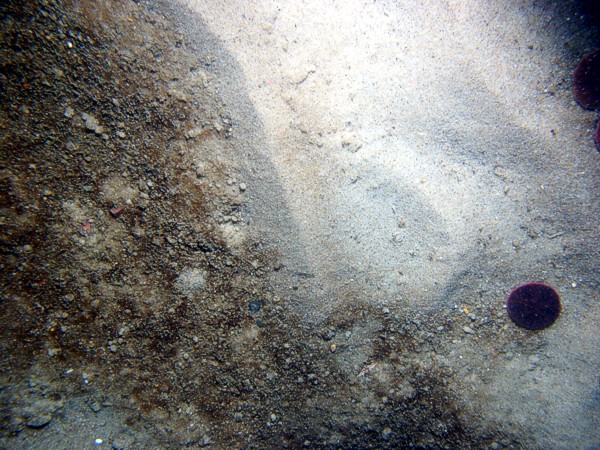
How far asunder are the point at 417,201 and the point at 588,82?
5.73 ft

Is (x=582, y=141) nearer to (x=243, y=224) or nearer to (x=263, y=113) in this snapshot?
(x=263, y=113)

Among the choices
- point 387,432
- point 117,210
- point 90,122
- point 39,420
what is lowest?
point 39,420

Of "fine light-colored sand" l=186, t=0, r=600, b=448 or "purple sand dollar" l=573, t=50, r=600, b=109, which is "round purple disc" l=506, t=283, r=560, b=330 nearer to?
"fine light-colored sand" l=186, t=0, r=600, b=448

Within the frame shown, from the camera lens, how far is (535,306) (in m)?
2.32

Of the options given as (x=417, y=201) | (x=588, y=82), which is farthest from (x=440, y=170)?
(x=588, y=82)

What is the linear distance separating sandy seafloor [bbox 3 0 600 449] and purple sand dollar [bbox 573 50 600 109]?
6 cm

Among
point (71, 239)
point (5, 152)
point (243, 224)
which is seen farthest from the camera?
point (243, 224)

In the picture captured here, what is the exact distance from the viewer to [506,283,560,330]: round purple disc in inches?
91.4

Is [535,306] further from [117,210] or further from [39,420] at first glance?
[39,420]

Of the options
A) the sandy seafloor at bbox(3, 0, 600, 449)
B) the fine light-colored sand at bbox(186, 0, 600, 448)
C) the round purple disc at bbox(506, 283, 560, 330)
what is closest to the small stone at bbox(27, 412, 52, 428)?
the sandy seafloor at bbox(3, 0, 600, 449)

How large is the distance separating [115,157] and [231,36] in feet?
4.51

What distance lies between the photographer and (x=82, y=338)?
215cm

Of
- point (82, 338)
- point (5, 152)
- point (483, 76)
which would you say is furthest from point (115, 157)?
point (483, 76)

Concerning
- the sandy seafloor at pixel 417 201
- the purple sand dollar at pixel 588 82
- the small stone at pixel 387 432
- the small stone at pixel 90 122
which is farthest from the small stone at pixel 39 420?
the purple sand dollar at pixel 588 82
